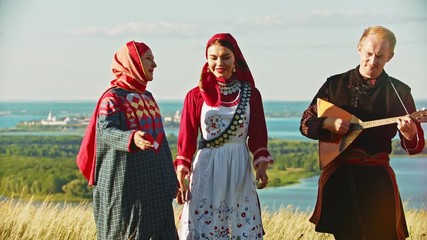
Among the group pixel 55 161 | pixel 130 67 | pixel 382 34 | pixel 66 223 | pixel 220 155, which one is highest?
pixel 382 34

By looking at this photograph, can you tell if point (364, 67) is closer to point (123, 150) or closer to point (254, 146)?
point (254, 146)

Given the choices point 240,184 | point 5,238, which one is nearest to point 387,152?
point 240,184

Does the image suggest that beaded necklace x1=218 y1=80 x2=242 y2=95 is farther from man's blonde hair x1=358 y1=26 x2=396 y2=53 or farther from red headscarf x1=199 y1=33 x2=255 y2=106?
man's blonde hair x1=358 y1=26 x2=396 y2=53

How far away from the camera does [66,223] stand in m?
7.14

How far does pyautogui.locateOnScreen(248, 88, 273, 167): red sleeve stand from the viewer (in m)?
5.92

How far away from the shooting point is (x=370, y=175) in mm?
5719

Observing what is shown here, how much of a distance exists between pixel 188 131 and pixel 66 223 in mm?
1737

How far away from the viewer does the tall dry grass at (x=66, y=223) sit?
696 cm

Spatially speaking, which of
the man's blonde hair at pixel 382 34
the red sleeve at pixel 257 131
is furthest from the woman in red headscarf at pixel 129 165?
the man's blonde hair at pixel 382 34

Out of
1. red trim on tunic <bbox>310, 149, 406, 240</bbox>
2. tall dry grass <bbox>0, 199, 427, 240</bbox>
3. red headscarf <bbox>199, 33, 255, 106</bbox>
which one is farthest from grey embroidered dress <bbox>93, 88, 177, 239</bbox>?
tall dry grass <bbox>0, 199, 427, 240</bbox>

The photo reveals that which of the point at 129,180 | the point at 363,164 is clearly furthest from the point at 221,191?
the point at 363,164

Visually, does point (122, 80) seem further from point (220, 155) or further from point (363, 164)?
point (363, 164)

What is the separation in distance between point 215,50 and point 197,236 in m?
1.17

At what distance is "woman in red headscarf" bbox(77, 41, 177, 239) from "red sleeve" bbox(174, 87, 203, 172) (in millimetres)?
200
